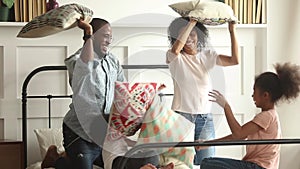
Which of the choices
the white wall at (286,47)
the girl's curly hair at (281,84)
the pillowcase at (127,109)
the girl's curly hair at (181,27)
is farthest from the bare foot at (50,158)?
the white wall at (286,47)

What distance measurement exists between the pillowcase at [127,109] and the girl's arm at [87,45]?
0.21 meters

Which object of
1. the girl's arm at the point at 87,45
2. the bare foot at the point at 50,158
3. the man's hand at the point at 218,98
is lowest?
the bare foot at the point at 50,158

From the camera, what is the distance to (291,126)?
451cm

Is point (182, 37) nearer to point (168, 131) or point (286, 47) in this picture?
point (168, 131)

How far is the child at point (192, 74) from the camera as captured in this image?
323 centimetres

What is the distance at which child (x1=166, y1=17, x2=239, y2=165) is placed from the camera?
10.6 ft

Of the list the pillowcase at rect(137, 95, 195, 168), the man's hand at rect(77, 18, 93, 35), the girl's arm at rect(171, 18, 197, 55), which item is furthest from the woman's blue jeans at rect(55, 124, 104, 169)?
the girl's arm at rect(171, 18, 197, 55)

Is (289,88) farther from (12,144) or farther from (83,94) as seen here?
(12,144)

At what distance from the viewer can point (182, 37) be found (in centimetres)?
328

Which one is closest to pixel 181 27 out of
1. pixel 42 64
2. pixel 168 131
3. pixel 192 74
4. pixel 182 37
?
pixel 182 37

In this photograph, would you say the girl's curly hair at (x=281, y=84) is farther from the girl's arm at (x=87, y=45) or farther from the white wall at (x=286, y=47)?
the white wall at (x=286, y=47)

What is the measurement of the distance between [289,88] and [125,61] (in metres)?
1.30

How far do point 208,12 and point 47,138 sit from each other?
4.28 ft

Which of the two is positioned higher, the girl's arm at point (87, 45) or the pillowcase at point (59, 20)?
the pillowcase at point (59, 20)
